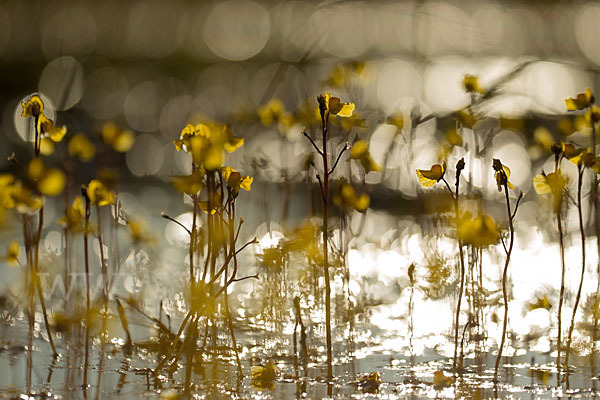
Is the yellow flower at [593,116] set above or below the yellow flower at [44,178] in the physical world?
above

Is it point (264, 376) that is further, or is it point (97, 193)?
point (97, 193)

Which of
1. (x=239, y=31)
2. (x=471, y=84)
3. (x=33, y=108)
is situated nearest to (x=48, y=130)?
(x=33, y=108)

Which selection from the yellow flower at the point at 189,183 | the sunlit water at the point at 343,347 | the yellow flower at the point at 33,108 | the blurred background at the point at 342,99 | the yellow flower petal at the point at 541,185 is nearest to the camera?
the sunlit water at the point at 343,347

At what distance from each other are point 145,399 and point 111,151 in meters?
3.79

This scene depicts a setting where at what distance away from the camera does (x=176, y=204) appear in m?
3.71

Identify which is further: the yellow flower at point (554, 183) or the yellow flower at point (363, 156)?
the yellow flower at point (363, 156)

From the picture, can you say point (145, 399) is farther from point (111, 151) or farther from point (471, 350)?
point (111, 151)

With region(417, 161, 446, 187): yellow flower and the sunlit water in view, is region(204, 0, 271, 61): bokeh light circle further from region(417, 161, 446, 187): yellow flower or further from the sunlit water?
region(417, 161, 446, 187): yellow flower

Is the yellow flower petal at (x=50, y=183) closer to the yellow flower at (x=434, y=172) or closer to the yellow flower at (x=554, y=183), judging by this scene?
the yellow flower at (x=434, y=172)

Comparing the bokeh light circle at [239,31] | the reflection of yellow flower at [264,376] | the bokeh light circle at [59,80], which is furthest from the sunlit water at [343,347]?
the bokeh light circle at [239,31]

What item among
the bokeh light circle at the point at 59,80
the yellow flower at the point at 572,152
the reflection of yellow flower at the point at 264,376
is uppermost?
the bokeh light circle at the point at 59,80

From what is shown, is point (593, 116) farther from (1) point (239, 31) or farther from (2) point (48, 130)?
(1) point (239, 31)

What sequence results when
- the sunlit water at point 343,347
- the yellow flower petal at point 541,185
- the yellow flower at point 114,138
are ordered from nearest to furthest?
the sunlit water at point 343,347, the yellow flower petal at point 541,185, the yellow flower at point 114,138

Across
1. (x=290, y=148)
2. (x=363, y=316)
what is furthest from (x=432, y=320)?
(x=290, y=148)
